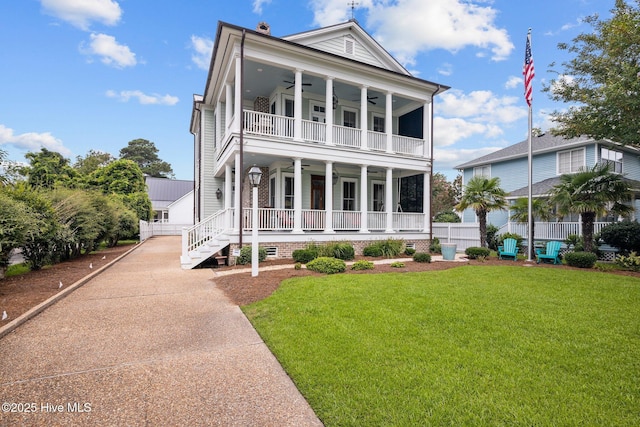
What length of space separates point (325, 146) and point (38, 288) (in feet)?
31.1

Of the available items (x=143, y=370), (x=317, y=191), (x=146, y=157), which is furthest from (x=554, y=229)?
(x=146, y=157)

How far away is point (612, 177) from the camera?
35.1 ft

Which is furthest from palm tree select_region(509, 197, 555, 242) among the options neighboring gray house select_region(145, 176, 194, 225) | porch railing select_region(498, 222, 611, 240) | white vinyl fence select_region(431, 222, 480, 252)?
neighboring gray house select_region(145, 176, 194, 225)

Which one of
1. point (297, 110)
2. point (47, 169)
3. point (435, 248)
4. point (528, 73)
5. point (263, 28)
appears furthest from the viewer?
point (47, 169)

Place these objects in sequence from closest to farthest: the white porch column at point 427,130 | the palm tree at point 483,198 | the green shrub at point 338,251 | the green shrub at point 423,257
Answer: the green shrub at point 423,257, the green shrub at point 338,251, the palm tree at point 483,198, the white porch column at point 427,130

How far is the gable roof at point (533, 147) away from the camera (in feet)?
58.2

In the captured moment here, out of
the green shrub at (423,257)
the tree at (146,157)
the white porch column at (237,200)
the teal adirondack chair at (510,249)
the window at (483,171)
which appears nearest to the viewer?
the white porch column at (237,200)

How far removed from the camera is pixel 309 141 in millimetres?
12164

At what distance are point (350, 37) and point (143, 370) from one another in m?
14.7

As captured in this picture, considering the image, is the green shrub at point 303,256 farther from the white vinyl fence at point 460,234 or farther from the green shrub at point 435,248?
the white vinyl fence at point 460,234

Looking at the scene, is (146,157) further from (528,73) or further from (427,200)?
(528,73)

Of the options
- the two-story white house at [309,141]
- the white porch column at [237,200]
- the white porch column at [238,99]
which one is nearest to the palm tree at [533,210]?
the two-story white house at [309,141]

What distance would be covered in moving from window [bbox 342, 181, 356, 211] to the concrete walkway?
35.1ft

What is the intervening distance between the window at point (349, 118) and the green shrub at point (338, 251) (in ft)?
22.0
